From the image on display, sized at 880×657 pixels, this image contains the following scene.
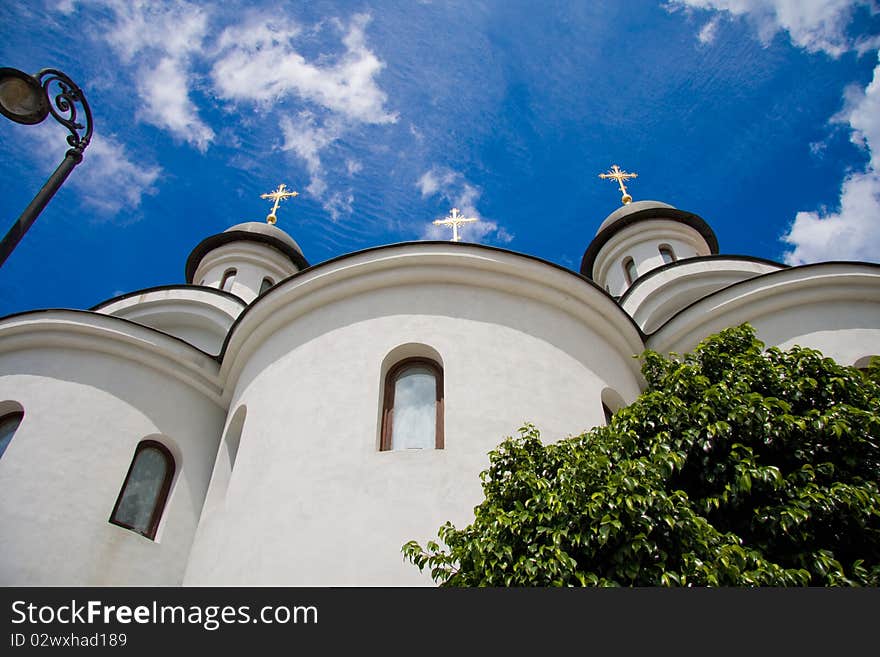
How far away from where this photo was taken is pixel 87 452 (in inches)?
389

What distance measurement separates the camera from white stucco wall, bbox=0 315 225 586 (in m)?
9.01

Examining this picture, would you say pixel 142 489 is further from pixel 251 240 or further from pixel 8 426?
pixel 251 240

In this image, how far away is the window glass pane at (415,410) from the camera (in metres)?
8.59

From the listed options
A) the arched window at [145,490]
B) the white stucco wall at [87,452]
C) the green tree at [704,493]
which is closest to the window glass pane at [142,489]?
the arched window at [145,490]

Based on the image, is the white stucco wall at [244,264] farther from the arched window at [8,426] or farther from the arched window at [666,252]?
the arched window at [666,252]

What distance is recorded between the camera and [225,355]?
11.4 m

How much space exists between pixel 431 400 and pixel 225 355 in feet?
14.1

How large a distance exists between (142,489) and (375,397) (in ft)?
14.3

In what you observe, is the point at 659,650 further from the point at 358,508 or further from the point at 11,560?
the point at 11,560

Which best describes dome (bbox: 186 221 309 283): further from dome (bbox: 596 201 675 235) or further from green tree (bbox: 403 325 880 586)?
green tree (bbox: 403 325 880 586)

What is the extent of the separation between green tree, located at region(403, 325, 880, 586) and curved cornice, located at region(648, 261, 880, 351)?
12.8 ft

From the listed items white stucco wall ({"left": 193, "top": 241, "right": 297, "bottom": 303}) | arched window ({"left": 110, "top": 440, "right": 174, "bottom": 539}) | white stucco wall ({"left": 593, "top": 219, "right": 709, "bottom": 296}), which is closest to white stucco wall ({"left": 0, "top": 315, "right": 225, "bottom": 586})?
arched window ({"left": 110, "top": 440, "right": 174, "bottom": 539})

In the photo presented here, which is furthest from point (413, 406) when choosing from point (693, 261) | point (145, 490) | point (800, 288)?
point (693, 261)

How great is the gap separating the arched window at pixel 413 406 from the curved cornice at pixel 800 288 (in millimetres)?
5296
